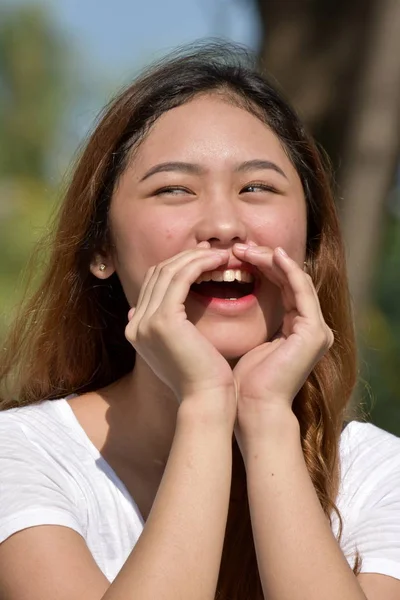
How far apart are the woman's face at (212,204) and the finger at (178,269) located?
0.09 meters

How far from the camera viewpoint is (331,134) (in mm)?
7133

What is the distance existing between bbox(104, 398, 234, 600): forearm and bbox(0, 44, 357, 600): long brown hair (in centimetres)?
56

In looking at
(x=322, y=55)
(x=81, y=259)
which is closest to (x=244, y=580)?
(x=81, y=259)

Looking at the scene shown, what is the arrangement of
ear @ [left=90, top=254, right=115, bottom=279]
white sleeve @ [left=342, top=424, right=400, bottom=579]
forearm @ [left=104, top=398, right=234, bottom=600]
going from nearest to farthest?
1. forearm @ [left=104, top=398, right=234, bottom=600]
2. white sleeve @ [left=342, top=424, right=400, bottom=579]
3. ear @ [left=90, top=254, right=115, bottom=279]

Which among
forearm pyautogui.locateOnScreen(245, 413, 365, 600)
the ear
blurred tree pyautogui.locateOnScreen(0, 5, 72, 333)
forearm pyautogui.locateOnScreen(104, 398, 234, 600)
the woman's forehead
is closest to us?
forearm pyautogui.locateOnScreen(104, 398, 234, 600)

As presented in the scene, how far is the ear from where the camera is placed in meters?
3.59

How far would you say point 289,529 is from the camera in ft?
9.26

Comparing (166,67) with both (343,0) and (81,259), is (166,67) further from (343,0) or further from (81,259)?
(343,0)

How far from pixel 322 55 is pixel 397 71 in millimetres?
943

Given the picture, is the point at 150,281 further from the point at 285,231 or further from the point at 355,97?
the point at 355,97

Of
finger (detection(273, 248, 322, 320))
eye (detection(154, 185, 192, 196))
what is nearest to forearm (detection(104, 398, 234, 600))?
finger (detection(273, 248, 322, 320))

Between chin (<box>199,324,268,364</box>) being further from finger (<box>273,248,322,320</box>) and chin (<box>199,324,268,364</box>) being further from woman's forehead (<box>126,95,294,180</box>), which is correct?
woman's forehead (<box>126,95,294,180</box>)

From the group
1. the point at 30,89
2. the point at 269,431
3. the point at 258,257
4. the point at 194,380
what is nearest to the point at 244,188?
the point at 258,257

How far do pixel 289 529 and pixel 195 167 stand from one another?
3.61 ft
